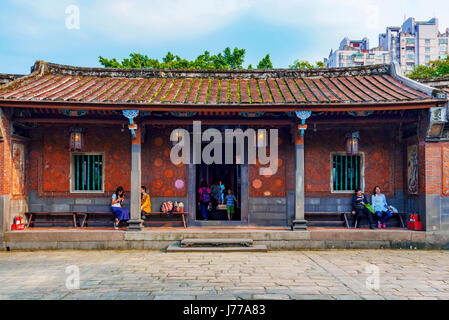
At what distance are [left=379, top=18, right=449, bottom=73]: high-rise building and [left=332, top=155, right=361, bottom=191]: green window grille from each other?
5741 cm

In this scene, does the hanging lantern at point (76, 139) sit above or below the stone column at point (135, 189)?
above

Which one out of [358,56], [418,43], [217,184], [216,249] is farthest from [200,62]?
[418,43]

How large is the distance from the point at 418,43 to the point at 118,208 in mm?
64013

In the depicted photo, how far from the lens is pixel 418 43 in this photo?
57594 mm

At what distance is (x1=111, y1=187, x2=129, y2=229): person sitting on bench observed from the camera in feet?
29.5

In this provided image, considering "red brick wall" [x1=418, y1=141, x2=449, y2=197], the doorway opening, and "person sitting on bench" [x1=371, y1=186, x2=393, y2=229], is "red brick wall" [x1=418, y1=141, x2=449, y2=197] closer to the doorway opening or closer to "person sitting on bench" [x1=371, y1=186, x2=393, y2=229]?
"person sitting on bench" [x1=371, y1=186, x2=393, y2=229]

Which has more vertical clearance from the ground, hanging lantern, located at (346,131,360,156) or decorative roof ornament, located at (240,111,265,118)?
decorative roof ornament, located at (240,111,265,118)

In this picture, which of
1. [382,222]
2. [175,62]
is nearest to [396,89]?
[382,222]

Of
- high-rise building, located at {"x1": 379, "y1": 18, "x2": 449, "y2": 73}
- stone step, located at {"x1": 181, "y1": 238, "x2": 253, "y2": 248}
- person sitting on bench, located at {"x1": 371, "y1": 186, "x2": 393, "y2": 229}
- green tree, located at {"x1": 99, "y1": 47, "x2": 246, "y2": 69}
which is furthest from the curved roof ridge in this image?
high-rise building, located at {"x1": 379, "y1": 18, "x2": 449, "y2": 73}

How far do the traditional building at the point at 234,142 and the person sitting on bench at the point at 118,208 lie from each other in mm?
518

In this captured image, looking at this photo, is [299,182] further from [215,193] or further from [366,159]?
[215,193]

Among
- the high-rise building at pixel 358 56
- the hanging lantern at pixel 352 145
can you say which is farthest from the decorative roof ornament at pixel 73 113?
the high-rise building at pixel 358 56

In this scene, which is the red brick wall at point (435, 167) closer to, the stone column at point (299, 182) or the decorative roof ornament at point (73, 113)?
the stone column at point (299, 182)

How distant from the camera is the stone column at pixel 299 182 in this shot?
8.59 metres
